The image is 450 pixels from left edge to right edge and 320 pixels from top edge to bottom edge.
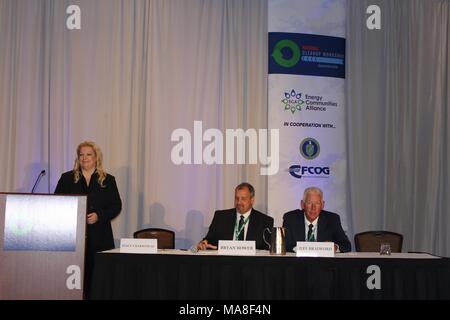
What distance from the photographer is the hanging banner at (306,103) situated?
7066 mm

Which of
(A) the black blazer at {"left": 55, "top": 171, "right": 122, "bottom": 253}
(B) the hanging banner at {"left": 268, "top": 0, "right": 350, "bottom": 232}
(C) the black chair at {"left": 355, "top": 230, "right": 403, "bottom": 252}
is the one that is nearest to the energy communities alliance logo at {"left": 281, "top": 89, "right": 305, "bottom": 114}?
(B) the hanging banner at {"left": 268, "top": 0, "right": 350, "bottom": 232}

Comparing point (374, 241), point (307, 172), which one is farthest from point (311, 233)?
point (307, 172)

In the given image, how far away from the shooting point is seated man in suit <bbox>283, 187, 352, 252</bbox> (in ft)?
16.8

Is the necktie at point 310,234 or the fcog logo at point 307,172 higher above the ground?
the fcog logo at point 307,172

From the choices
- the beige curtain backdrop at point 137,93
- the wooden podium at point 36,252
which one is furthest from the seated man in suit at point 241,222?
the beige curtain backdrop at point 137,93

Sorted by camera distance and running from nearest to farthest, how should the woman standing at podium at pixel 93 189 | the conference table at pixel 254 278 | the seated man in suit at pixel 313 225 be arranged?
the conference table at pixel 254 278, the seated man in suit at pixel 313 225, the woman standing at podium at pixel 93 189

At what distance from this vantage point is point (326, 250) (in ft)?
14.8

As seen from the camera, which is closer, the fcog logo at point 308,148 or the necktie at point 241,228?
the necktie at point 241,228

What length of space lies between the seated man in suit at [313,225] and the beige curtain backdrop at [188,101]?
1878 mm

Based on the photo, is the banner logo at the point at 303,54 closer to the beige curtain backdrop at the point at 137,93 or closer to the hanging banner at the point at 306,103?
the hanging banner at the point at 306,103

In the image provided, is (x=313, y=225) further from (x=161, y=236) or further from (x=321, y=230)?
(x=161, y=236)

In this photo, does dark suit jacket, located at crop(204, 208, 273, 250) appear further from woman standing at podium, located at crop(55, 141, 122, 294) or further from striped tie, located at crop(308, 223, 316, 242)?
woman standing at podium, located at crop(55, 141, 122, 294)

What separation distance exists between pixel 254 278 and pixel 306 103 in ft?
10.5
